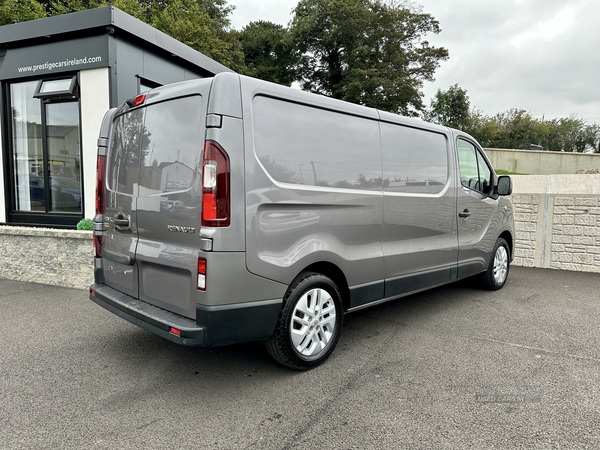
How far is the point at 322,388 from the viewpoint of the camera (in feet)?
9.53

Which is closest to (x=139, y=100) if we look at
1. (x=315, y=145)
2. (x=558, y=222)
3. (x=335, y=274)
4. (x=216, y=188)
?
(x=216, y=188)

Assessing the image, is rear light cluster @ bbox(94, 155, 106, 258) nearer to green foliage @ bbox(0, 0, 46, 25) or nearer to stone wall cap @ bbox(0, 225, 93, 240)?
stone wall cap @ bbox(0, 225, 93, 240)

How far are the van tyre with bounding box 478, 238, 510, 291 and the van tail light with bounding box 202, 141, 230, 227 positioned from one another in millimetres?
4207

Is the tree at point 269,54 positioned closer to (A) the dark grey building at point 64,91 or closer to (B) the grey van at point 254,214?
(A) the dark grey building at point 64,91

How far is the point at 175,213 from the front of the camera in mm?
2771

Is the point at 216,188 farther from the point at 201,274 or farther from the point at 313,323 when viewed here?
the point at 313,323

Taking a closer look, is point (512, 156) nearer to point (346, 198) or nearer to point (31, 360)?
point (346, 198)

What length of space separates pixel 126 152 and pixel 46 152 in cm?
522

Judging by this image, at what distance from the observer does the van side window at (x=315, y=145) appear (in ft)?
9.28

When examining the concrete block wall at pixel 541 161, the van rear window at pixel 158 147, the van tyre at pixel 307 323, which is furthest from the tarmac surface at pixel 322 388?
the concrete block wall at pixel 541 161

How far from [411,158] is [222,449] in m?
2.99

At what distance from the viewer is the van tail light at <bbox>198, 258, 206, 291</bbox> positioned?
8.39ft

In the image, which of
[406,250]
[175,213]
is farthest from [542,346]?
[175,213]

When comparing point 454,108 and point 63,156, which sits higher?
point 454,108
